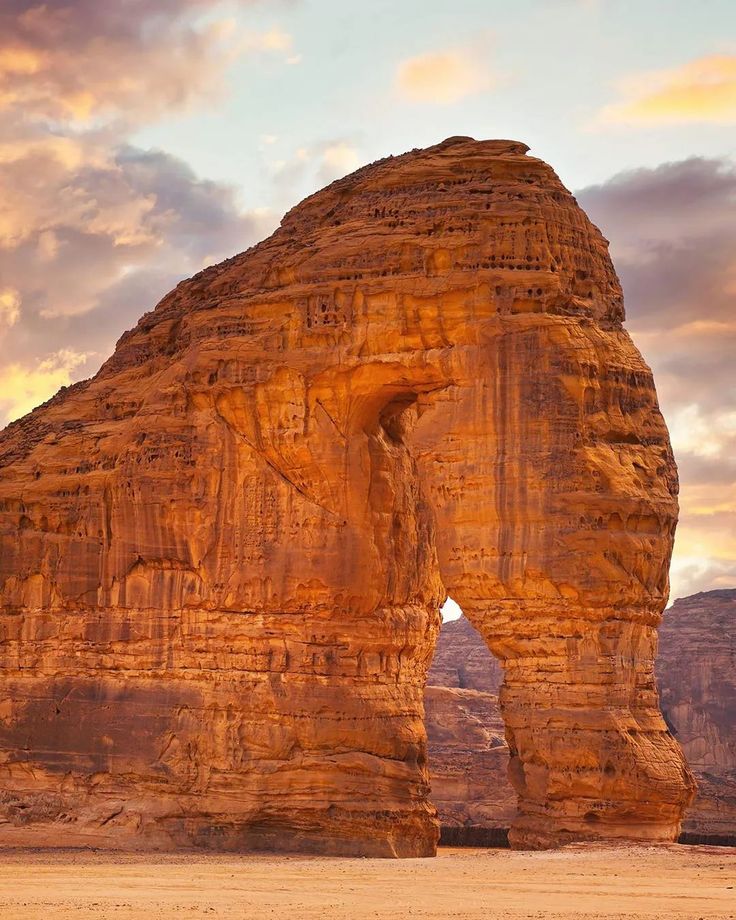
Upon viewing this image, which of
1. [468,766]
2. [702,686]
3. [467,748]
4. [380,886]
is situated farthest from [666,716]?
[380,886]

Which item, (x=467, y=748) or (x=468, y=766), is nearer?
(x=468, y=766)

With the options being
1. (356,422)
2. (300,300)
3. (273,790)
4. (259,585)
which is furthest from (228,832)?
(300,300)

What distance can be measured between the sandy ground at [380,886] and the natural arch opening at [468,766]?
19.0 metres

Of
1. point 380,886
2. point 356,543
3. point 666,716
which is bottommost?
point 380,886

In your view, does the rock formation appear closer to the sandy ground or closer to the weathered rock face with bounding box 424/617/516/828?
the weathered rock face with bounding box 424/617/516/828

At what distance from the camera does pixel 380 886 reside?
2817 cm

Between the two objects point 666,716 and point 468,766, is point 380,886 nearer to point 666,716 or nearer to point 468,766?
point 468,766

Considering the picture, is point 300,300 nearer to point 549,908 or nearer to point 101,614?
point 101,614

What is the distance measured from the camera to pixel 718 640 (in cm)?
7825

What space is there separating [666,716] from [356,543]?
4355 centimetres

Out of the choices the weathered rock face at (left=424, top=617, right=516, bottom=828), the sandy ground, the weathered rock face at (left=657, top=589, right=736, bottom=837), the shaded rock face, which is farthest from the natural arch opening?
the sandy ground

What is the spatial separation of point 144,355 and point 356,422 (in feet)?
23.7

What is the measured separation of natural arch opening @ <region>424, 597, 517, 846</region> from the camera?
185 ft

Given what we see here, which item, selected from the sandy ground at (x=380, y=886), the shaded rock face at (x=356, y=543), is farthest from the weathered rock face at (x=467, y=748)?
the sandy ground at (x=380, y=886)
